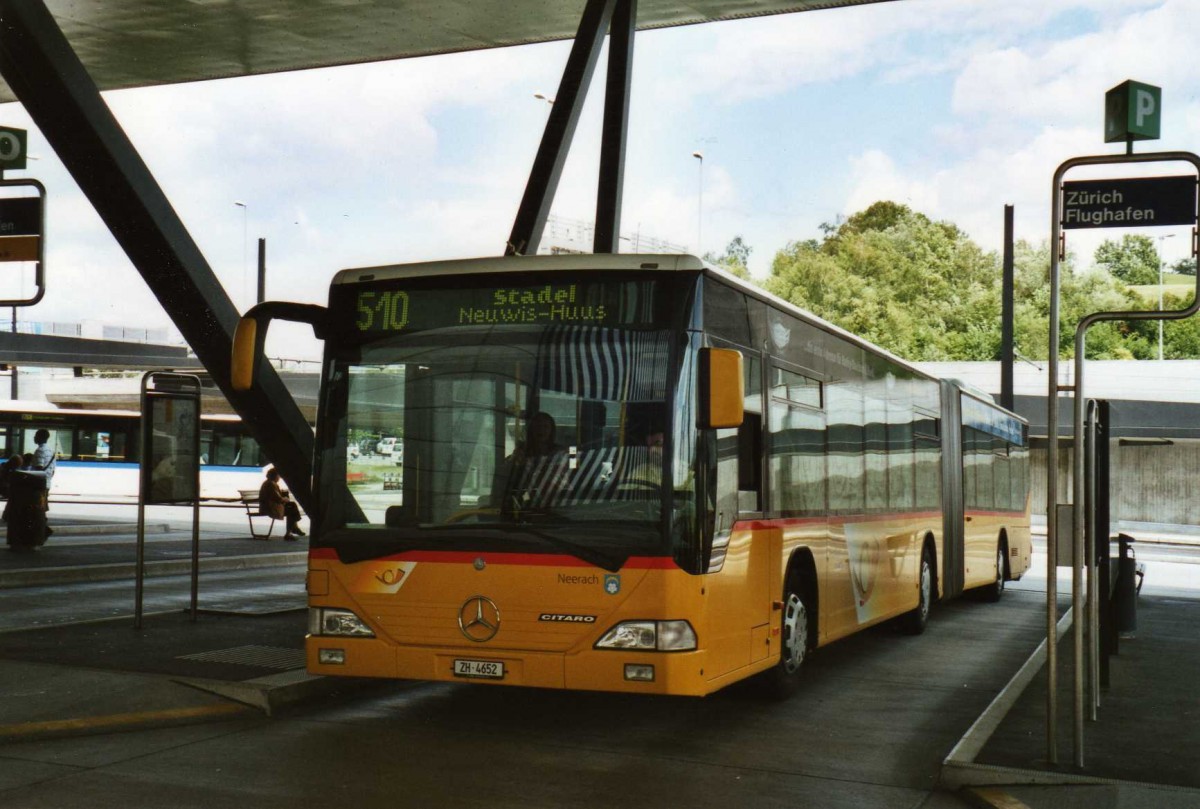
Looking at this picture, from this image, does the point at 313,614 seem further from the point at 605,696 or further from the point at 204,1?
the point at 204,1

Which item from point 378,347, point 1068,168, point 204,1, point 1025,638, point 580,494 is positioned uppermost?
point 204,1

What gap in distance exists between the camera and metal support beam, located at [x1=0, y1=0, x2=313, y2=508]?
12086 millimetres

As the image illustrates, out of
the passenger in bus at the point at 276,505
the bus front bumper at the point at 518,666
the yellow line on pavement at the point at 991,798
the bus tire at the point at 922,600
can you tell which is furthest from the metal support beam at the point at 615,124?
the passenger in bus at the point at 276,505

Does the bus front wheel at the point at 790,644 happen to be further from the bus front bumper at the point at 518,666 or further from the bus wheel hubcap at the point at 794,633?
the bus front bumper at the point at 518,666

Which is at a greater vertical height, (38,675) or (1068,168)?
(1068,168)

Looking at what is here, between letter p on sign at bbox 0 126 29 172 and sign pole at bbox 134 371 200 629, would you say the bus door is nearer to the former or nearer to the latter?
sign pole at bbox 134 371 200 629

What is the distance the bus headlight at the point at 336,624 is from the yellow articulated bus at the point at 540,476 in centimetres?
1

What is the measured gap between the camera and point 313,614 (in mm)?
8422

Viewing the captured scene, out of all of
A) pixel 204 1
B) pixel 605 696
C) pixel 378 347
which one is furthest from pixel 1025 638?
pixel 204 1

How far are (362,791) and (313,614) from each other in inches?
71.4

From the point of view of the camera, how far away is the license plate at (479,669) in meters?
7.91

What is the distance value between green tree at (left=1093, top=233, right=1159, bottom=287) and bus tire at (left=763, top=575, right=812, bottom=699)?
302 feet

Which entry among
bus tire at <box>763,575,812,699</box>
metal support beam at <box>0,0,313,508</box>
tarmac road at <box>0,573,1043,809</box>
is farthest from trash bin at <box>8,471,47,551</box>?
bus tire at <box>763,575,812,699</box>

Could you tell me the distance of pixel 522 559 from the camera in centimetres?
786
